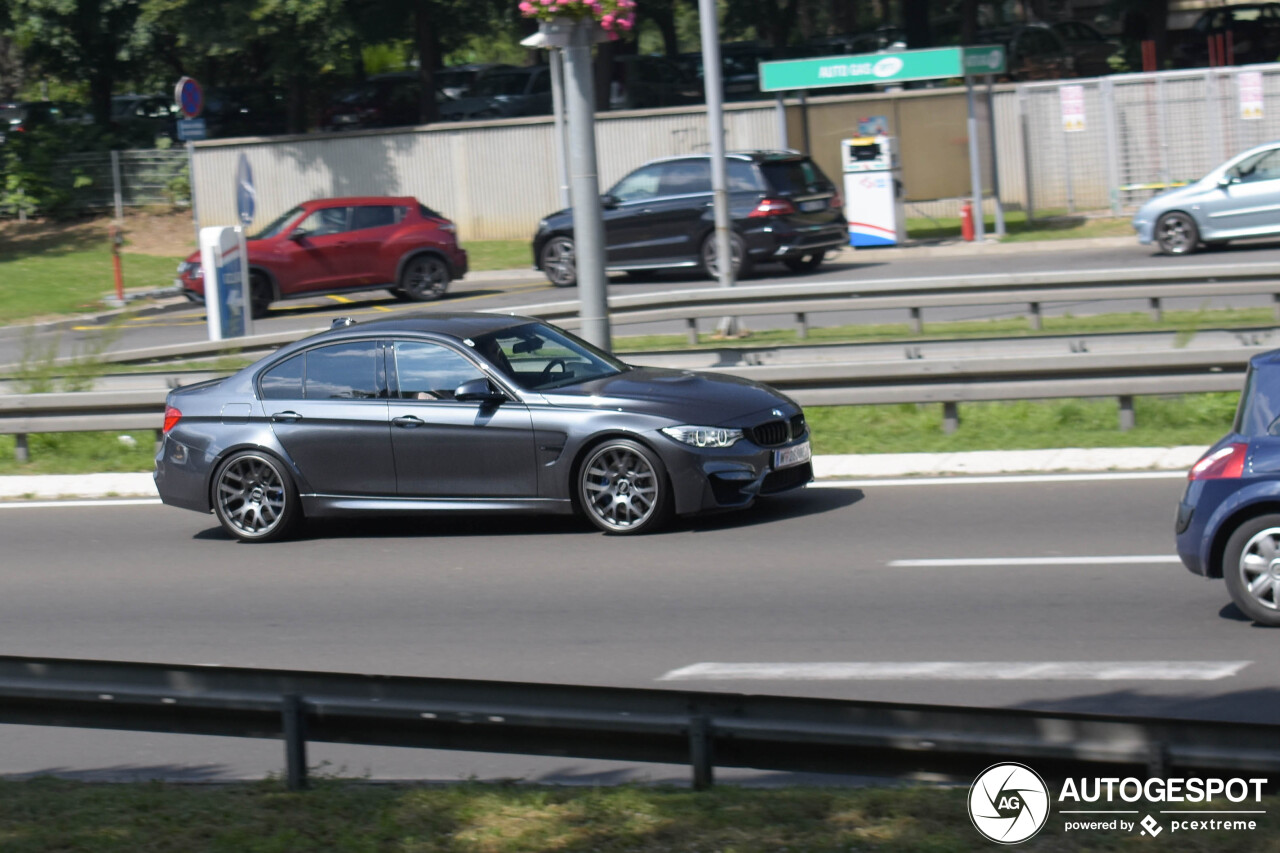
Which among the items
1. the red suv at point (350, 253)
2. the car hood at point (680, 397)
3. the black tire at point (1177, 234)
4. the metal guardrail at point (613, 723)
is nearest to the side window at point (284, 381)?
the car hood at point (680, 397)

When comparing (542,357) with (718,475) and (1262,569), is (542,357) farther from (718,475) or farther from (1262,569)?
(1262,569)

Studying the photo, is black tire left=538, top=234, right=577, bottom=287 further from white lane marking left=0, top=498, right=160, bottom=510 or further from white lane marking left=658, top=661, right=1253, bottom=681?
white lane marking left=658, top=661, right=1253, bottom=681

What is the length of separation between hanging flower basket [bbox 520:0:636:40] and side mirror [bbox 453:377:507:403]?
3429mm

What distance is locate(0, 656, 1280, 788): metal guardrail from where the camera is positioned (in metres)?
4.07

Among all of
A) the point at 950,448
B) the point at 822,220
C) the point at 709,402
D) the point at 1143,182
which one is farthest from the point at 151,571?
the point at 1143,182

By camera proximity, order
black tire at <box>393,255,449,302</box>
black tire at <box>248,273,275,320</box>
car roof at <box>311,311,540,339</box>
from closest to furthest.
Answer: car roof at <box>311,311,540,339</box>, black tire at <box>248,273,275,320</box>, black tire at <box>393,255,449,302</box>

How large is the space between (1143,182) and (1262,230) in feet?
21.1

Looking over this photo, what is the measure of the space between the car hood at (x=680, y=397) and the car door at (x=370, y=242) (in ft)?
48.0

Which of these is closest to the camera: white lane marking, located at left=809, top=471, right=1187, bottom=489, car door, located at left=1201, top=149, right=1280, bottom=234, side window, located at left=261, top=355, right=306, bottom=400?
side window, located at left=261, top=355, right=306, bottom=400

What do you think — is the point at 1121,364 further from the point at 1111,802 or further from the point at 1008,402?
the point at 1111,802

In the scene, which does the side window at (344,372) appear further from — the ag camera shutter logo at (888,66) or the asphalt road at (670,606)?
the ag camera shutter logo at (888,66)

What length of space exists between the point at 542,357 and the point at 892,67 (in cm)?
1803

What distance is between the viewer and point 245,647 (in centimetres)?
768

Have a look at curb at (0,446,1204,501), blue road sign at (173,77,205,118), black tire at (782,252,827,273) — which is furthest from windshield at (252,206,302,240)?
curb at (0,446,1204,501)
